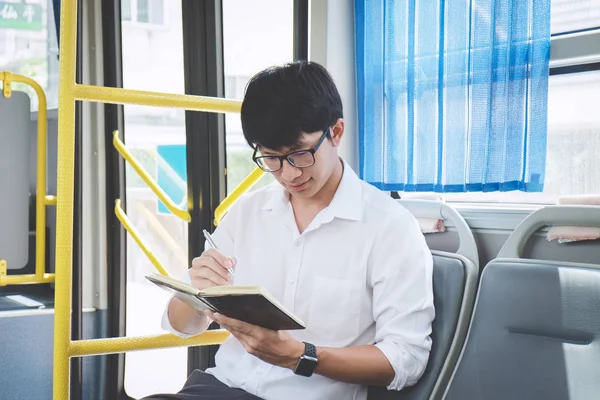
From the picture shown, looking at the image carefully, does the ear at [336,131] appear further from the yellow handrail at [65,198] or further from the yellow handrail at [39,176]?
the yellow handrail at [39,176]

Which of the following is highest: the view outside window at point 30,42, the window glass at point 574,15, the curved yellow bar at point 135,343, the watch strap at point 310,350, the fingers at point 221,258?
the view outside window at point 30,42

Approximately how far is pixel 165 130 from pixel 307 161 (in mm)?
1973

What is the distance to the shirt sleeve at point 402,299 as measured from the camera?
1.39 metres

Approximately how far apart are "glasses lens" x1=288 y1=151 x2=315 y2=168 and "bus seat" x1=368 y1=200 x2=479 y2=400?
394mm

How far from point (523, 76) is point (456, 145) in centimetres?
27

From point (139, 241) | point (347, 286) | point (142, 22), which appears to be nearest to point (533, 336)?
point (347, 286)

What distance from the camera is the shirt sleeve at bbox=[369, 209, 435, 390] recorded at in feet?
4.56

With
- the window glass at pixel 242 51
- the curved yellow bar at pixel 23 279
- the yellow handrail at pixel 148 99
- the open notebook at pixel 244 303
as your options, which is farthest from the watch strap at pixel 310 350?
the curved yellow bar at pixel 23 279

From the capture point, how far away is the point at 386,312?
4.69ft

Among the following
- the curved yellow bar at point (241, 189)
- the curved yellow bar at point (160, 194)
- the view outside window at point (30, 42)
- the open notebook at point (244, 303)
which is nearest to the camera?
the open notebook at point (244, 303)

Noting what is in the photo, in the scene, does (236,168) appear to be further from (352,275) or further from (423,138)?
(352,275)

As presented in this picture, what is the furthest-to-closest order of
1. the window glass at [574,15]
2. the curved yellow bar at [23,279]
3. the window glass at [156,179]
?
the window glass at [156,179], the curved yellow bar at [23,279], the window glass at [574,15]

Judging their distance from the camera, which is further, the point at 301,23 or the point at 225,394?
the point at 301,23

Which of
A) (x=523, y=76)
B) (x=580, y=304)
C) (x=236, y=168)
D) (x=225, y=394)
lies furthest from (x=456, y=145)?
(x=236, y=168)
